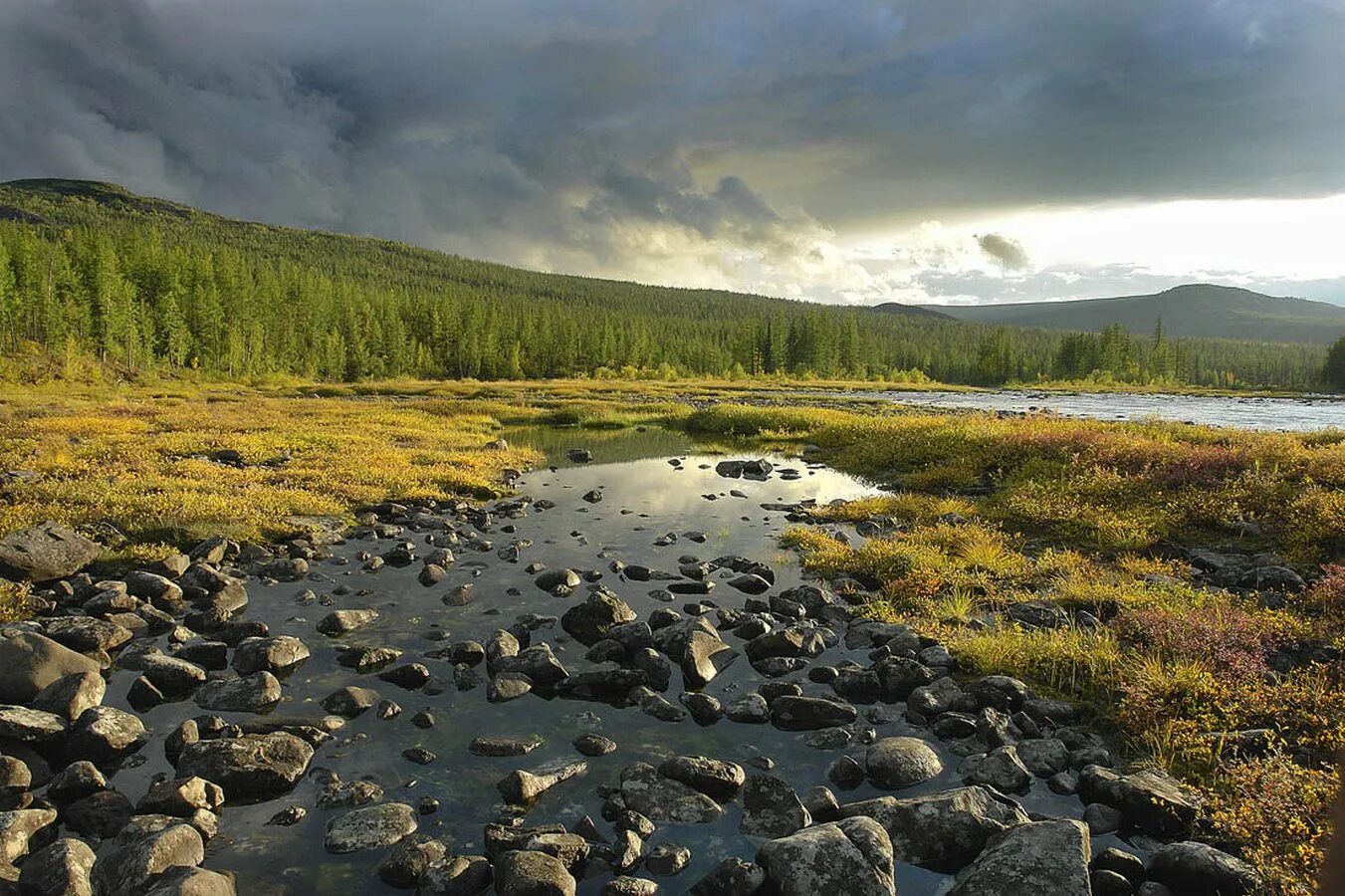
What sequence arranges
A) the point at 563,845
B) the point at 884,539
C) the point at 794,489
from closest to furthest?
the point at 563,845
the point at 884,539
the point at 794,489

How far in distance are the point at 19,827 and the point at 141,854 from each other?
137cm

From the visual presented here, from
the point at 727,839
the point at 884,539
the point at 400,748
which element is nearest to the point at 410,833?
the point at 400,748

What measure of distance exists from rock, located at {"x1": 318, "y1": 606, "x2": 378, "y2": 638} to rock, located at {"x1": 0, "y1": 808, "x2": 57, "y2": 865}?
185 inches

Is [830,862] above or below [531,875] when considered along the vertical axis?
above

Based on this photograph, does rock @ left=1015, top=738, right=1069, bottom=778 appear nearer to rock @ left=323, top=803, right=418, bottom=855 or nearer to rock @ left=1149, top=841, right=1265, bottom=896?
rock @ left=1149, top=841, right=1265, bottom=896

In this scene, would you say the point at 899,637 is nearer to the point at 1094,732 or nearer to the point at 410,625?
the point at 1094,732

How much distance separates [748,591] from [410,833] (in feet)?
27.1

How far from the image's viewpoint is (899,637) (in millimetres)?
11133

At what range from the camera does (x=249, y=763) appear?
7695 millimetres

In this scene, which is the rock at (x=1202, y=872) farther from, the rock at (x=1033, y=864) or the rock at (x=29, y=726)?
the rock at (x=29, y=726)

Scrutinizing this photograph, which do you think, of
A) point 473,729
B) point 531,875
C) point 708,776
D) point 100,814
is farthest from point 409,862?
point 100,814

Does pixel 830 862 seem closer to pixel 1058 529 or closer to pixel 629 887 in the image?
pixel 629 887

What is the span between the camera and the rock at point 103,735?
26.2ft

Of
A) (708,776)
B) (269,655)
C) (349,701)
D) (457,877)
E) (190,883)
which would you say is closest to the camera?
(190,883)
